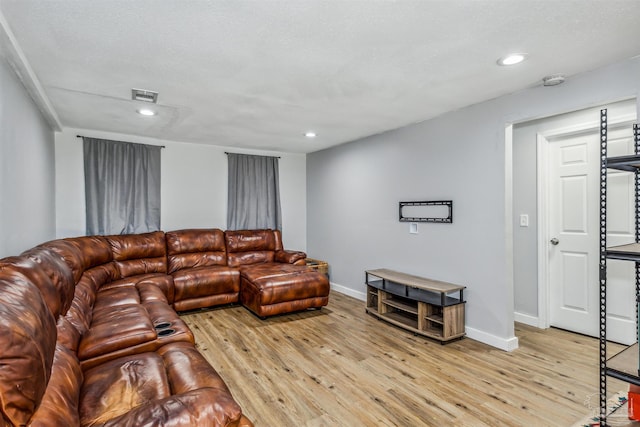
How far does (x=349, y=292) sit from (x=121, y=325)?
3.32m

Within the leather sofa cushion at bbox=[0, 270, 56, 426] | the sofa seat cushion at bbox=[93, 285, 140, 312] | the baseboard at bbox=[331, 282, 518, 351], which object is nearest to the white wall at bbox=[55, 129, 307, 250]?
the sofa seat cushion at bbox=[93, 285, 140, 312]

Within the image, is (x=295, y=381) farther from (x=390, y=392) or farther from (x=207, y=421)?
(x=207, y=421)

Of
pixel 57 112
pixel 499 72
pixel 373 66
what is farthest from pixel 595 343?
pixel 57 112

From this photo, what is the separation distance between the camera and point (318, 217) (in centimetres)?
575

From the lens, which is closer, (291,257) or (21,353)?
(21,353)

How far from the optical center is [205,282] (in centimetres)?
414

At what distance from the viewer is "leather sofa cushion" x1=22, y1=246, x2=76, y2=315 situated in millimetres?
1864

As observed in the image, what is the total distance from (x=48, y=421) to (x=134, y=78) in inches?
91.8

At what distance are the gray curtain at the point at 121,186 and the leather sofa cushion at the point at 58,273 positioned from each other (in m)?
2.40

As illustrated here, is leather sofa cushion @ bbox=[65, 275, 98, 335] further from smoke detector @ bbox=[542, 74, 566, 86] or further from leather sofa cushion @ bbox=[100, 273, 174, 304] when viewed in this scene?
smoke detector @ bbox=[542, 74, 566, 86]

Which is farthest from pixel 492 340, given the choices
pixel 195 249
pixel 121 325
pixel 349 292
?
pixel 195 249

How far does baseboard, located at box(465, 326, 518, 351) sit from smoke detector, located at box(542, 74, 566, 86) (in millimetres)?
2217

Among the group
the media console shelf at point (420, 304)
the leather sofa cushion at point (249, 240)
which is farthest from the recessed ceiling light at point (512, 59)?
the leather sofa cushion at point (249, 240)

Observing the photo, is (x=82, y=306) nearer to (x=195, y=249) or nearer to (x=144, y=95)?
(x=144, y=95)
